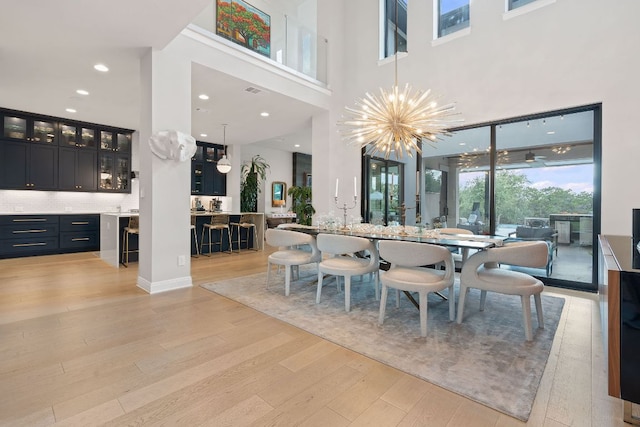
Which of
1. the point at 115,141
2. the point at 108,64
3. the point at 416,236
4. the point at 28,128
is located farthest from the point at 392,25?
the point at 28,128

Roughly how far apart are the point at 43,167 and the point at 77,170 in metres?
0.58

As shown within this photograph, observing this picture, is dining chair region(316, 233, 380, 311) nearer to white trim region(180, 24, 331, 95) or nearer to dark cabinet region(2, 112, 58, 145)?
white trim region(180, 24, 331, 95)

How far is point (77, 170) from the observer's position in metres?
6.86

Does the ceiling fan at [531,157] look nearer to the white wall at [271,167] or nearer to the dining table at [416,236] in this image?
the dining table at [416,236]

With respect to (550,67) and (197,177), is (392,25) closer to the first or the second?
(550,67)

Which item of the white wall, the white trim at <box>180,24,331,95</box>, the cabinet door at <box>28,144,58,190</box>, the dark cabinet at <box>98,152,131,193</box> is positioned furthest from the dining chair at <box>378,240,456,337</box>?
the white wall

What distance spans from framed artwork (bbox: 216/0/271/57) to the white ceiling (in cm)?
72

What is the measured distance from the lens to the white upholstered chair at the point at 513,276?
2.46 m

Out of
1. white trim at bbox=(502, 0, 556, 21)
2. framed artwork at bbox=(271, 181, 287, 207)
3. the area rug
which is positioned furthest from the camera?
framed artwork at bbox=(271, 181, 287, 207)

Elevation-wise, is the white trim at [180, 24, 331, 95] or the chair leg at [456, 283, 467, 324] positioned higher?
the white trim at [180, 24, 331, 95]

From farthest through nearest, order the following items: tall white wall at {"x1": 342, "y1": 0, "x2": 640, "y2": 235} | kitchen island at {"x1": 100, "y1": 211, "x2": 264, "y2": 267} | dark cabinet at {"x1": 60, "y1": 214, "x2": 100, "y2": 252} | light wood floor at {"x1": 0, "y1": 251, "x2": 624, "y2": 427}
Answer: dark cabinet at {"x1": 60, "y1": 214, "x2": 100, "y2": 252}
kitchen island at {"x1": 100, "y1": 211, "x2": 264, "y2": 267}
tall white wall at {"x1": 342, "y1": 0, "x2": 640, "y2": 235}
light wood floor at {"x1": 0, "y1": 251, "x2": 624, "y2": 427}

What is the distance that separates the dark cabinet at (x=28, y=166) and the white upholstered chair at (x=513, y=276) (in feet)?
27.0

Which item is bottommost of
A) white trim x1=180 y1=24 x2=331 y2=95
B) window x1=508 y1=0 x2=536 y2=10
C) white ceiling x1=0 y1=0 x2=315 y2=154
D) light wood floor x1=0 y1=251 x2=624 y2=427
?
light wood floor x1=0 y1=251 x2=624 y2=427

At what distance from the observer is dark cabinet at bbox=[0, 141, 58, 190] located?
19.7 feet
